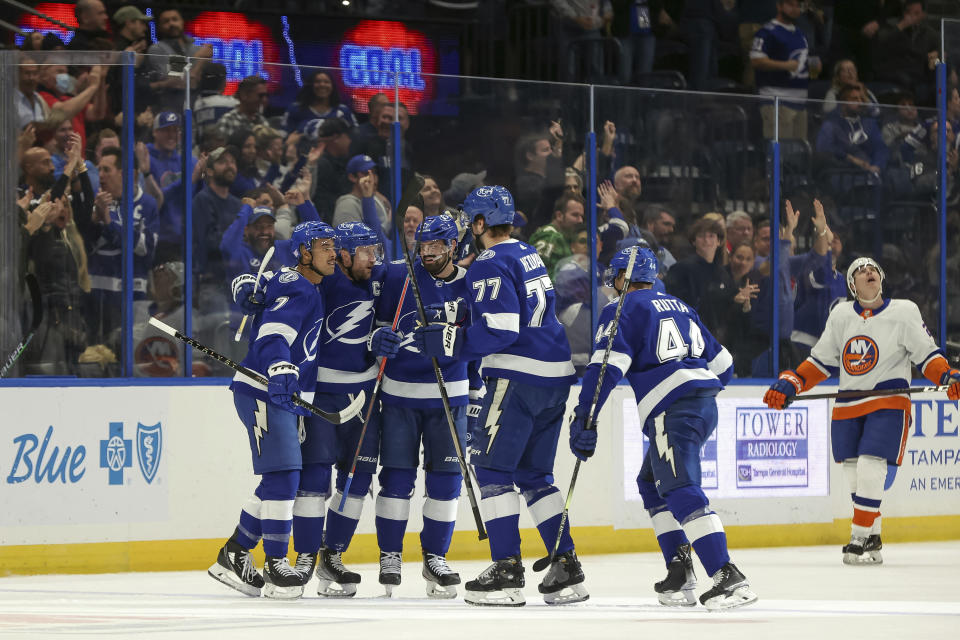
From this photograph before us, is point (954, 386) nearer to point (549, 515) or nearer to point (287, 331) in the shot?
point (549, 515)

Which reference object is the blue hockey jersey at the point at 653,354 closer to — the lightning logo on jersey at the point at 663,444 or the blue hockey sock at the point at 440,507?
the lightning logo on jersey at the point at 663,444

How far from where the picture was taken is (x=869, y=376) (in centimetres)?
759

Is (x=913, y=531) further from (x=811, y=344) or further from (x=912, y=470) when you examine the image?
(x=811, y=344)

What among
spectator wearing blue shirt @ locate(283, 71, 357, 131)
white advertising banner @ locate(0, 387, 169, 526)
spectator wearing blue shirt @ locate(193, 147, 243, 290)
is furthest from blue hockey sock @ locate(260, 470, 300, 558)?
spectator wearing blue shirt @ locate(283, 71, 357, 131)

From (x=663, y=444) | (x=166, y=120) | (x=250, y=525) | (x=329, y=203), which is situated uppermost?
(x=166, y=120)

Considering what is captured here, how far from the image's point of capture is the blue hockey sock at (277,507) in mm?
5691

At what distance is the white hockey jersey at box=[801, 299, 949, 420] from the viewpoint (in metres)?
7.54

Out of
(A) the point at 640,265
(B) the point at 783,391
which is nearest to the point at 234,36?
(B) the point at 783,391

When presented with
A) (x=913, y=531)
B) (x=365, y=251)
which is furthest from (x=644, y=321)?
(x=913, y=531)

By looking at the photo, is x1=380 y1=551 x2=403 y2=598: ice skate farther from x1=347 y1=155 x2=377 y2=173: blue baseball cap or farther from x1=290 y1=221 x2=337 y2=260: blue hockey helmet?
x1=347 y1=155 x2=377 y2=173: blue baseball cap

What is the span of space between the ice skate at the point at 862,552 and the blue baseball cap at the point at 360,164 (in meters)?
2.93

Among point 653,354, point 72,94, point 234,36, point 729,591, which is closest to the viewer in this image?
point 729,591

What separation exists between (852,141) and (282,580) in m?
4.59

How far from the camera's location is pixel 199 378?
23.5 ft
